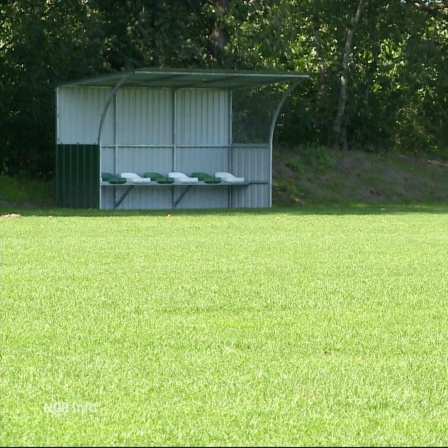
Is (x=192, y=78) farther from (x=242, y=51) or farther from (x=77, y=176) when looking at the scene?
(x=242, y=51)

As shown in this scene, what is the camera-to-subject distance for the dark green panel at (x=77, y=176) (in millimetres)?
30250

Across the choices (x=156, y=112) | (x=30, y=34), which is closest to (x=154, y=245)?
(x=156, y=112)

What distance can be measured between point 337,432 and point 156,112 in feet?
85.8

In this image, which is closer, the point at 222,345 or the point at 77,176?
the point at 222,345

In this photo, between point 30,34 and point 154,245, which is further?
point 30,34

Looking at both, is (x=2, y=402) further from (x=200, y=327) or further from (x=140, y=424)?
(x=200, y=327)

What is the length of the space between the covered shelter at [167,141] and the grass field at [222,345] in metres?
12.2

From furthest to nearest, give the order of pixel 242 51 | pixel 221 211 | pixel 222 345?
1. pixel 242 51
2. pixel 221 211
3. pixel 222 345

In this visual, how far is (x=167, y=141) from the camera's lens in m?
32.6

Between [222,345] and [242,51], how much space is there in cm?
2587

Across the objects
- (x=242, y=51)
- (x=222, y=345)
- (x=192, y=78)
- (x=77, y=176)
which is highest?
(x=242, y=51)

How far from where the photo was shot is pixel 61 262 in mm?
15375

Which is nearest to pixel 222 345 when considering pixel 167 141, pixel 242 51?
pixel 167 141

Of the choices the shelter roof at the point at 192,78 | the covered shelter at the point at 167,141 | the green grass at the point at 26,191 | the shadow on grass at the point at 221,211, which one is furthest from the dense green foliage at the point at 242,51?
the shadow on grass at the point at 221,211
